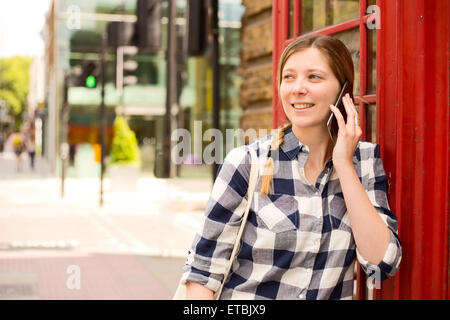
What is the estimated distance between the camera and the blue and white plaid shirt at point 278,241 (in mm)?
2193

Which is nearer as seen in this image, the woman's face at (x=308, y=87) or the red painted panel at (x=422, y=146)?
the woman's face at (x=308, y=87)

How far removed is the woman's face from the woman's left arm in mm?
50

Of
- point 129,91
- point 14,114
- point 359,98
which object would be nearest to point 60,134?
point 129,91

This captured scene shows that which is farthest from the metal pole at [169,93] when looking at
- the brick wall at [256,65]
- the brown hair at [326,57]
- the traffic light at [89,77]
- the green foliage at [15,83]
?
the green foliage at [15,83]

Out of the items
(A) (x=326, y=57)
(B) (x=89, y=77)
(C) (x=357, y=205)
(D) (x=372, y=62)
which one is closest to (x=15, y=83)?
(B) (x=89, y=77)

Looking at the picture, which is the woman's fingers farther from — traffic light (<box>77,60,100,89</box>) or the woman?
traffic light (<box>77,60,100,89</box>)

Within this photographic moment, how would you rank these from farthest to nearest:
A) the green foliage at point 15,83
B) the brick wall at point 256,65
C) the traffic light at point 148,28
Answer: the green foliage at point 15,83
the traffic light at point 148,28
the brick wall at point 256,65

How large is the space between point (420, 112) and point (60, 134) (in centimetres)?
2671

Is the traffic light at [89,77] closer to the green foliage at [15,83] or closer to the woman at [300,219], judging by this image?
the woman at [300,219]

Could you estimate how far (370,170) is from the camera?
92.8 inches

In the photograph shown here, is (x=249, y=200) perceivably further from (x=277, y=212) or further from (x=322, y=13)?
(x=322, y=13)

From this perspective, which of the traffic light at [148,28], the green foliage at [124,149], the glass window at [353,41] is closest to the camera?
the glass window at [353,41]

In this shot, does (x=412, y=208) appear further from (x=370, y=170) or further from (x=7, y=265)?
(x=7, y=265)

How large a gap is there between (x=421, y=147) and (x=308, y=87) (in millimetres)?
490
